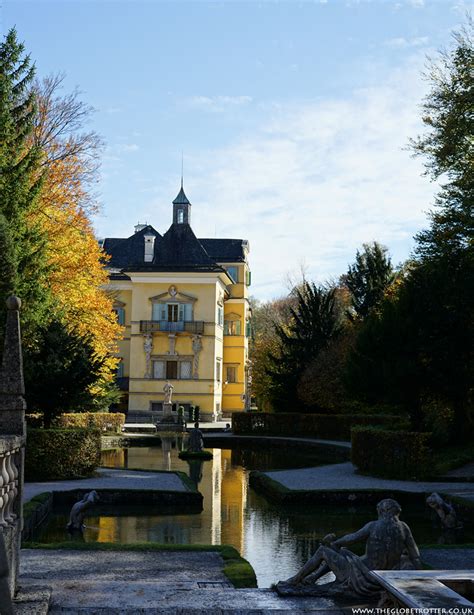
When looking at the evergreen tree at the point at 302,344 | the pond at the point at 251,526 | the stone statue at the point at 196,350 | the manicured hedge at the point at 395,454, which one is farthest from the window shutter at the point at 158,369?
the pond at the point at 251,526

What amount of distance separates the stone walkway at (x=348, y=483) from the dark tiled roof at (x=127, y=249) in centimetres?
4118

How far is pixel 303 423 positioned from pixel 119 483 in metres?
20.4

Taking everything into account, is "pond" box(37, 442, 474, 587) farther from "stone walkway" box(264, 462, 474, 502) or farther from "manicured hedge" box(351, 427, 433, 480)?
"manicured hedge" box(351, 427, 433, 480)

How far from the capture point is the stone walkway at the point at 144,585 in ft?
22.5

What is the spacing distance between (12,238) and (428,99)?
15.4 m

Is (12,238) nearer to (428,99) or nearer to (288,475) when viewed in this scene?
(288,475)

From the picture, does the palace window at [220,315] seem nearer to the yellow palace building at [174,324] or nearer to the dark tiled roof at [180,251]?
the yellow palace building at [174,324]

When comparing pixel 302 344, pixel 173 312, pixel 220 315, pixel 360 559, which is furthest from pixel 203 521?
pixel 220 315

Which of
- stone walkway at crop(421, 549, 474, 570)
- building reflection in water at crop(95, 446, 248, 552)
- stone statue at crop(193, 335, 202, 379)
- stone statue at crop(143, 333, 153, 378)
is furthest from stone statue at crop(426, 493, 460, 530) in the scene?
stone statue at crop(143, 333, 153, 378)

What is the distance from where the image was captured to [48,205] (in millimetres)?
27562

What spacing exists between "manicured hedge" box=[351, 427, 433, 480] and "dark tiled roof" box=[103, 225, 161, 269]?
41040 mm

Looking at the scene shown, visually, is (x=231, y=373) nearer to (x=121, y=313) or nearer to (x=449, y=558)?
(x=121, y=313)

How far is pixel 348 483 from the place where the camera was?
60.1 feet

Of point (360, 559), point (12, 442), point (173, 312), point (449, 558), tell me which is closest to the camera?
point (12, 442)
